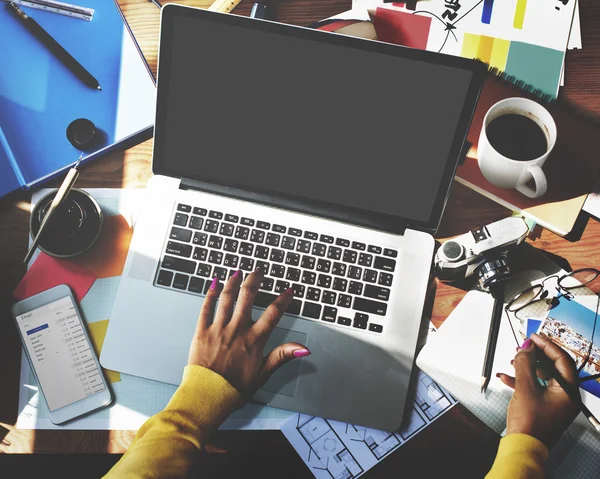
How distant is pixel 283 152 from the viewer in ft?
2.83

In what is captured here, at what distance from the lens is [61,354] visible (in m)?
Answer: 0.93

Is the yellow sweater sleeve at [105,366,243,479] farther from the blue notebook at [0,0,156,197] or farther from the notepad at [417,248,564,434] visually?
the blue notebook at [0,0,156,197]

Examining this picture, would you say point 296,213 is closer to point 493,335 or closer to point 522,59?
point 493,335

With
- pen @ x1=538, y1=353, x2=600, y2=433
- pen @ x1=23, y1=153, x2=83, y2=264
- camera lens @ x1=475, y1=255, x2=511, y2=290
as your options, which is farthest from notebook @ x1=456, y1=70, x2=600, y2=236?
pen @ x1=23, y1=153, x2=83, y2=264

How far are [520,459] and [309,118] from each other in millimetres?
605

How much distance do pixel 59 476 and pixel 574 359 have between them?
1.37 meters

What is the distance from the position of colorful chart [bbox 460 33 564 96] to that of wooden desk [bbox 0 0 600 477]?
1.4 inches

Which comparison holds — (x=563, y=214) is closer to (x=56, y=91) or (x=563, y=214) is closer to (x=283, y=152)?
(x=283, y=152)

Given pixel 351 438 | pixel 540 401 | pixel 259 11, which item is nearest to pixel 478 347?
pixel 540 401

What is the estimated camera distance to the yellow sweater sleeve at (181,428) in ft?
2.56

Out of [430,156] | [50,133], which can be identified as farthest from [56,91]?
[430,156]

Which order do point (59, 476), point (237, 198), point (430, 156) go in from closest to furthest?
point (430, 156), point (237, 198), point (59, 476)

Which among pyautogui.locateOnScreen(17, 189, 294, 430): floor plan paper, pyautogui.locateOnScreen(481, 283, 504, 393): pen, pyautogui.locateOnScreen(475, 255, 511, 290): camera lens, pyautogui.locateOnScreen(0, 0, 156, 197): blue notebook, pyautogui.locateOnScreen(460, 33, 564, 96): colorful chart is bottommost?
pyautogui.locateOnScreen(17, 189, 294, 430): floor plan paper

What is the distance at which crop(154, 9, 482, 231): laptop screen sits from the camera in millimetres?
774
